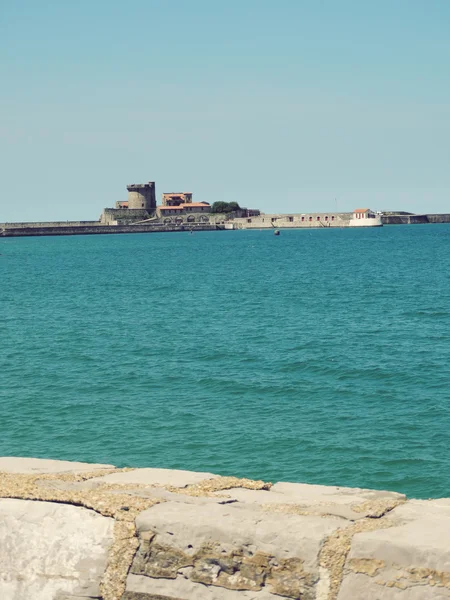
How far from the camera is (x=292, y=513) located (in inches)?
181

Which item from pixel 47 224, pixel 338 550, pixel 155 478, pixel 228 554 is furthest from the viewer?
pixel 47 224

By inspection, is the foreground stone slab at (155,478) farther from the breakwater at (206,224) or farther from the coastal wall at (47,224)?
the coastal wall at (47,224)

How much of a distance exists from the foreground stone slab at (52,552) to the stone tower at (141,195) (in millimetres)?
158541

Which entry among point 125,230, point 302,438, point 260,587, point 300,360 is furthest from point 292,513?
point 125,230

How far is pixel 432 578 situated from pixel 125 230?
526ft

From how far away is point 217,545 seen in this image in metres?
4.26

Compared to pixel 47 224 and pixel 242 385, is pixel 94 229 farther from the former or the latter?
pixel 242 385

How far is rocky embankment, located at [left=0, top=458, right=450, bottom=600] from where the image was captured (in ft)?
13.0

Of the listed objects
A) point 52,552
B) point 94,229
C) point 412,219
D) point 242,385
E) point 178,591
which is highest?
point 412,219

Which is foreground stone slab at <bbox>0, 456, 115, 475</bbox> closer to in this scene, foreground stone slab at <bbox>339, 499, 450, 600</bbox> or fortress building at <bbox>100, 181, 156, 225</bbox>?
foreground stone slab at <bbox>339, 499, 450, 600</bbox>

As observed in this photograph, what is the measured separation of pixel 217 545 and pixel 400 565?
3.09ft

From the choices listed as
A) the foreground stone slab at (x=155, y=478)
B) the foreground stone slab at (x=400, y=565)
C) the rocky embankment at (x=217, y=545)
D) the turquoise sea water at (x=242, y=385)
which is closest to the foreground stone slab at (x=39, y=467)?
the foreground stone slab at (x=155, y=478)

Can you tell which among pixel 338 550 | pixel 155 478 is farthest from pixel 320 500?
pixel 155 478

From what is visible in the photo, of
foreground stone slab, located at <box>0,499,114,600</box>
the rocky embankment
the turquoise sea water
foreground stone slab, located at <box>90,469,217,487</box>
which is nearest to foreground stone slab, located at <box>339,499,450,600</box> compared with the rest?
the rocky embankment
